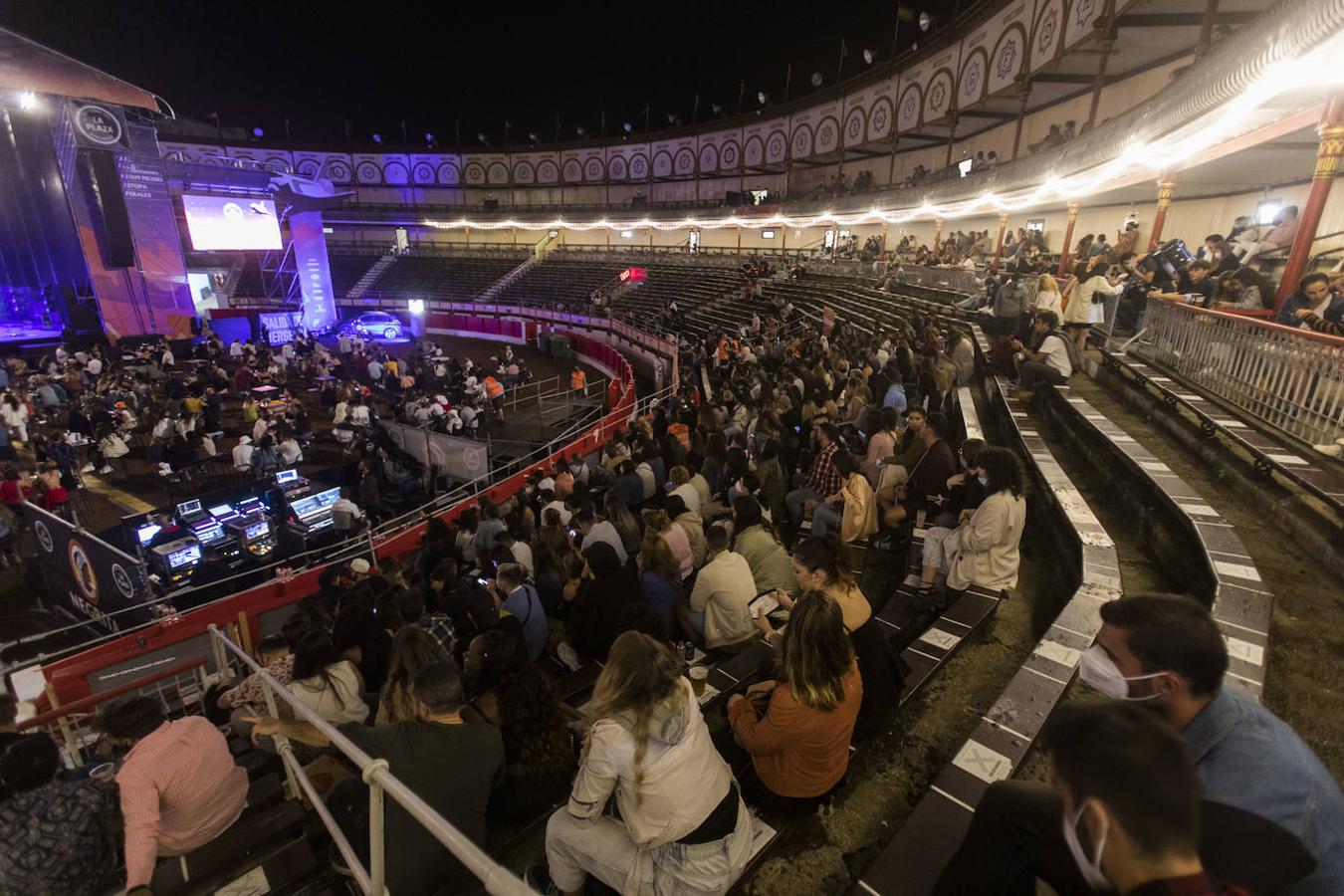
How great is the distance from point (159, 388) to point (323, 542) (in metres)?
14.9

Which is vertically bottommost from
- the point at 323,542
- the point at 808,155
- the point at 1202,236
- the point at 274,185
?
the point at 323,542

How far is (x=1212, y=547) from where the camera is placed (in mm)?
4191

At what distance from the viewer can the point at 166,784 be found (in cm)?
278

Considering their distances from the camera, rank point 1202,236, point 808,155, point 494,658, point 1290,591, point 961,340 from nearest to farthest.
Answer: point 494,658 < point 1290,591 < point 961,340 < point 1202,236 < point 808,155

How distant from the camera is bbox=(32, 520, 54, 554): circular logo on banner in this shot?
28.0ft

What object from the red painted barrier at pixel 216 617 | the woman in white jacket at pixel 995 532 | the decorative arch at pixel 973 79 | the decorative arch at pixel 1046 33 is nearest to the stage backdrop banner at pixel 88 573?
the red painted barrier at pixel 216 617

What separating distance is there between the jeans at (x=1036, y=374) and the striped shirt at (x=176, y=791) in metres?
9.80

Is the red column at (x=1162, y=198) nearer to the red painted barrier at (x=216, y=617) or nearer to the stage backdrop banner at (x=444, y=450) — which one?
the red painted barrier at (x=216, y=617)

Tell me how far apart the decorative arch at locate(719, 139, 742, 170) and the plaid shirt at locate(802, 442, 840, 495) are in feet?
131

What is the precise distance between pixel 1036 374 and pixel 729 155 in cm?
3862

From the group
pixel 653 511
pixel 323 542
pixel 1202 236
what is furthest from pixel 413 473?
pixel 1202 236

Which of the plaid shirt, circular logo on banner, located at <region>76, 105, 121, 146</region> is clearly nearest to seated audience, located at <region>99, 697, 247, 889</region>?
the plaid shirt

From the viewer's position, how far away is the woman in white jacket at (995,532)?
4.35 meters

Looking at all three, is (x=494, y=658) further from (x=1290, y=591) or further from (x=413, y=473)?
(x=413, y=473)
